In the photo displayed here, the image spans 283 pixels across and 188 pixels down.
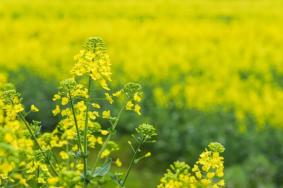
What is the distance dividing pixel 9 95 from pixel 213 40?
11170mm

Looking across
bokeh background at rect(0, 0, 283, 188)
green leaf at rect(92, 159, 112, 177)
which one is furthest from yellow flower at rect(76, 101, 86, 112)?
bokeh background at rect(0, 0, 283, 188)

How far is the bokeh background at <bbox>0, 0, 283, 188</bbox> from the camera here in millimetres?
6602

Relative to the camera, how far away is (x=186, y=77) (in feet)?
28.3

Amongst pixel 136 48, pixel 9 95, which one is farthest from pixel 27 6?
pixel 9 95

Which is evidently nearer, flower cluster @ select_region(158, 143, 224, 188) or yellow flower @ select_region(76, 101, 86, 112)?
flower cluster @ select_region(158, 143, 224, 188)

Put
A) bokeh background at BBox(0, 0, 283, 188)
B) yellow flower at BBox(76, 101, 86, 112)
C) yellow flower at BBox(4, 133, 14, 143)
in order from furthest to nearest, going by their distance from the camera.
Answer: bokeh background at BBox(0, 0, 283, 188) → yellow flower at BBox(76, 101, 86, 112) → yellow flower at BBox(4, 133, 14, 143)

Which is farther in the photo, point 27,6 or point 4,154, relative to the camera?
point 27,6

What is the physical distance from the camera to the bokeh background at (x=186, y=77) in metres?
6.60

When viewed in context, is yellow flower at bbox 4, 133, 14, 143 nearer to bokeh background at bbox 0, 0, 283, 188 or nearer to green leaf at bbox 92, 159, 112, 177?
green leaf at bbox 92, 159, 112, 177

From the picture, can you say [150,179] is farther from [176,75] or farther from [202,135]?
[176,75]

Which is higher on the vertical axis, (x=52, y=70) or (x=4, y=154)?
(x=52, y=70)

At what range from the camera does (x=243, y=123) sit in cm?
676

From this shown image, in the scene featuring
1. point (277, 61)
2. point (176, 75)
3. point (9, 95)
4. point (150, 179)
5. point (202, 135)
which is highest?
point (277, 61)

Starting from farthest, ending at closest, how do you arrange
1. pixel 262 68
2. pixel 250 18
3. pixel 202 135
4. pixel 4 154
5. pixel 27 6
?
pixel 27 6, pixel 250 18, pixel 262 68, pixel 202 135, pixel 4 154
